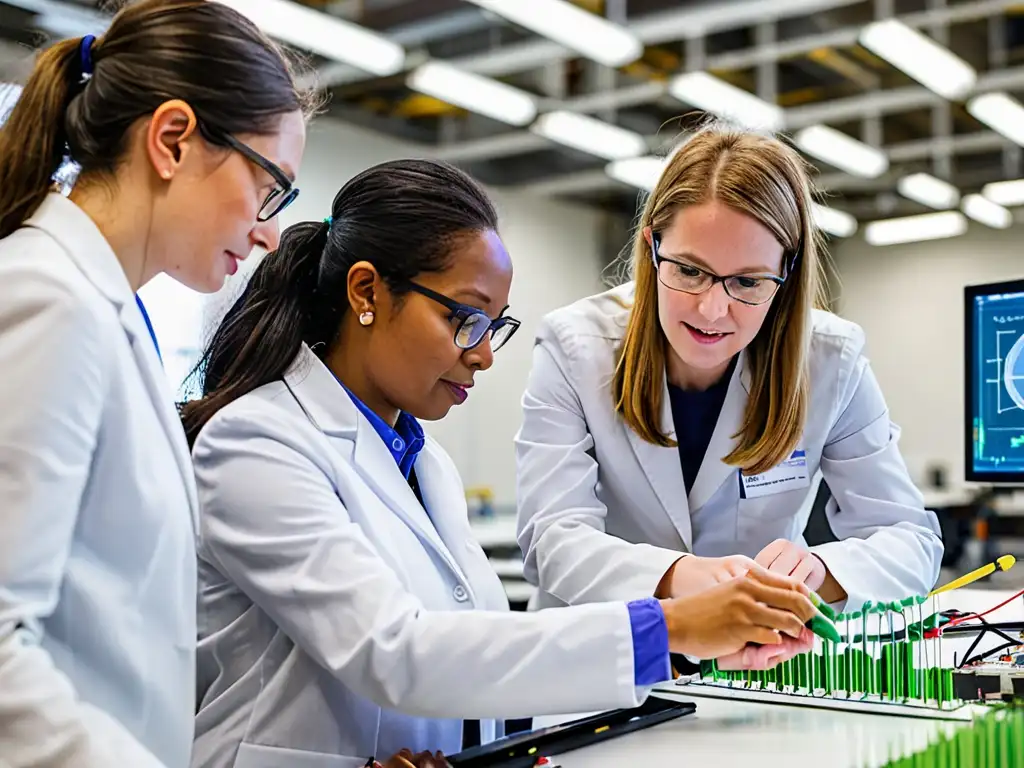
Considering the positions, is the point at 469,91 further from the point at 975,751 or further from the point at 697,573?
the point at 975,751

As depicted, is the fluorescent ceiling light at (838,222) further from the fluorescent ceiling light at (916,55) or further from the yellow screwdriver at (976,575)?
the yellow screwdriver at (976,575)

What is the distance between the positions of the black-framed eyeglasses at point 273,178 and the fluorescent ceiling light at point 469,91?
4260 mm

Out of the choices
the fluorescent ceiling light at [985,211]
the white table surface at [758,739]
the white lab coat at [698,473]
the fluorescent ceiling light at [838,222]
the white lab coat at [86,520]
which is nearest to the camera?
the white lab coat at [86,520]

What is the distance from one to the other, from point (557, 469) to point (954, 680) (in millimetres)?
727

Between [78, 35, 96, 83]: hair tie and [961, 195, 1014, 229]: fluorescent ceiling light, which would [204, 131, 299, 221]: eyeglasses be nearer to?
[78, 35, 96, 83]: hair tie

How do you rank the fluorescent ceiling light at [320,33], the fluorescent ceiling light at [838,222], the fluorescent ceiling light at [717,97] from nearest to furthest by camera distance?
the fluorescent ceiling light at [320,33] → the fluorescent ceiling light at [717,97] → the fluorescent ceiling light at [838,222]

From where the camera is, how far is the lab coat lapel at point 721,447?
191 cm

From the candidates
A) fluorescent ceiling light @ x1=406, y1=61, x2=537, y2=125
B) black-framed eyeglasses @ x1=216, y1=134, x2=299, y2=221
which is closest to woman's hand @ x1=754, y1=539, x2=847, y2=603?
black-framed eyeglasses @ x1=216, y1=134, x2=299, y2=221

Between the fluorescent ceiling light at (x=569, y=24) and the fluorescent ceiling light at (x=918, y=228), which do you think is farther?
the fluorescent ceiling light at (x=918, y=228)

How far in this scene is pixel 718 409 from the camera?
1.99 metres

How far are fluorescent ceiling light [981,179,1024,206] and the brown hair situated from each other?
8.15 m

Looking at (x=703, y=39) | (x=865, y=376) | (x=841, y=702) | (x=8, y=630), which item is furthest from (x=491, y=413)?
(x=8, y=630)

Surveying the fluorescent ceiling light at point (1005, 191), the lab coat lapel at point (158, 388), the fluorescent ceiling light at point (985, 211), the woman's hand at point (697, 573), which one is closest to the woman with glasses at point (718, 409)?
the woman's hand at point (697, 573)

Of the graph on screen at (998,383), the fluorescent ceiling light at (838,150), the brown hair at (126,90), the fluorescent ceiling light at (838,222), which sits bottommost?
the graph on screen at (998,383)
